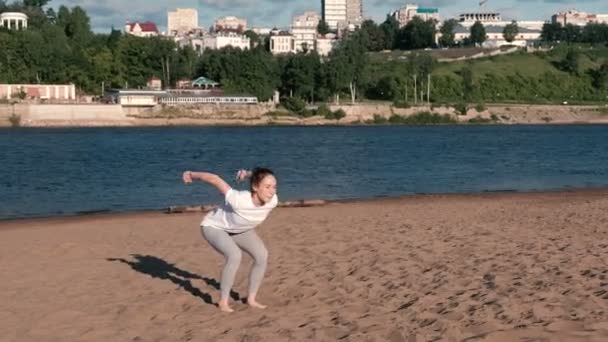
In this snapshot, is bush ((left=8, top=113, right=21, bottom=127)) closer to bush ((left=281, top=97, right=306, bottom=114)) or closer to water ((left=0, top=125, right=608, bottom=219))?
water ((left=0, top=125, right=608, bottom=219))

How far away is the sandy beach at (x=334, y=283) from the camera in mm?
9070

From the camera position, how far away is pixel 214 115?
357ft

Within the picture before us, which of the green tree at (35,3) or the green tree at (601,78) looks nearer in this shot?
the green tree at (601,78)

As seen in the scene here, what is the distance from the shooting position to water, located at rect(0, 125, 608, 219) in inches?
1196

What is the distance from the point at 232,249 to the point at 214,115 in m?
99.6

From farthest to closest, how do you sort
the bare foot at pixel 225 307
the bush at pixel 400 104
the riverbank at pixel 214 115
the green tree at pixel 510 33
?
the green tree at pixel 510 33 < the bush at pixel 400 104 < the riverbank at pixel 214 115 < the bare foot at pixel 225 307

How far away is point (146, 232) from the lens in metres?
18.5

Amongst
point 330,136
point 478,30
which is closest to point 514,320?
point 330,136

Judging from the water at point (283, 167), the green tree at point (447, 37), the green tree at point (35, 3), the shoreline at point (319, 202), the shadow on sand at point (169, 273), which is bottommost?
the water at point (283, 167)

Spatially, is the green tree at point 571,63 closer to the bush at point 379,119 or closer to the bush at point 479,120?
the bush at point 479,120

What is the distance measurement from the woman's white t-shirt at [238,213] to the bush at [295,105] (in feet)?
323

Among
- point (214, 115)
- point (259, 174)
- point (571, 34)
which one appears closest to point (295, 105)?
point (214, 115)

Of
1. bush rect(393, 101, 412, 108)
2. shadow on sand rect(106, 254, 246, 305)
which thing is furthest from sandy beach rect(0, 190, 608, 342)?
bush rect(393, 101, 412, 108)

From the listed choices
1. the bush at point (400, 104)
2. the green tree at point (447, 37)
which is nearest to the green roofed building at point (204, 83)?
the bush at point (400, 104)
